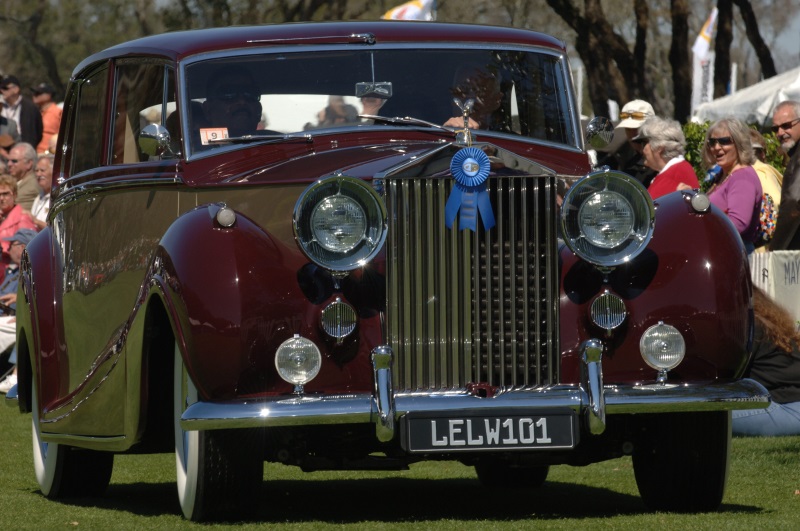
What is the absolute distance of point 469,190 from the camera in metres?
5.45

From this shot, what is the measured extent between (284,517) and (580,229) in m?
1.64

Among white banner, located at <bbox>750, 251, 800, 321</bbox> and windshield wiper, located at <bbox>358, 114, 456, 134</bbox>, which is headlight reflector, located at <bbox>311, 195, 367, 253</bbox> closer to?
windshield wiper, located at <bbox>358, 114, 456, 134</bbox>

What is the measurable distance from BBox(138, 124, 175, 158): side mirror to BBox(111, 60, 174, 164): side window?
0.50 m

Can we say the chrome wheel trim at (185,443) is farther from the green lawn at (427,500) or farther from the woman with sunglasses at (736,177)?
the woman with sunglasses at (736,177)

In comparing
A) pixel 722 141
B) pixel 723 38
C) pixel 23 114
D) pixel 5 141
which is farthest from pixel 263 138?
pixel 723 38

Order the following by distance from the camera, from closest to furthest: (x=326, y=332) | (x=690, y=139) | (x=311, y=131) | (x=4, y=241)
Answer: (x=326, y=332) < (x=311, y=131) < (x=4, y=241) < (x=690, y=139)

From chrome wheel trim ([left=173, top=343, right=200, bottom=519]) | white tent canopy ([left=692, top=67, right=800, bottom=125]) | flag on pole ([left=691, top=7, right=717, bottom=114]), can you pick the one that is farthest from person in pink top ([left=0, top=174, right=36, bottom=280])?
flag on pole ([left=691, top=7, right=717, bottom=114])

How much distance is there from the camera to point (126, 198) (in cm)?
654

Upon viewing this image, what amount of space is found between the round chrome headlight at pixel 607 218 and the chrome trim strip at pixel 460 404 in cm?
50

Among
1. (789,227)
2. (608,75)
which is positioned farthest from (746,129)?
(608,75)

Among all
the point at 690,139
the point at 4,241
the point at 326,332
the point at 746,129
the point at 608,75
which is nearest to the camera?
the point at 326,332

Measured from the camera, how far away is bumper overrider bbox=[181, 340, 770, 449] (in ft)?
16.8

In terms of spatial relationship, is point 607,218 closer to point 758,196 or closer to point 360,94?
point 360,94

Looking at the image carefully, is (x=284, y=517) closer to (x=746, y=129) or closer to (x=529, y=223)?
(x=529, y=223)
